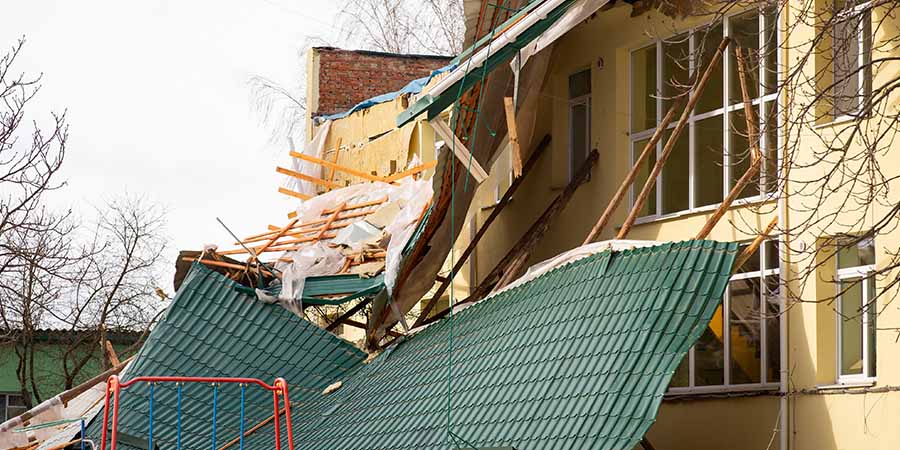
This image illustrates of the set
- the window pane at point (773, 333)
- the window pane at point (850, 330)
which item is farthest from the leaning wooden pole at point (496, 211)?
the window pane at point (850, 330)

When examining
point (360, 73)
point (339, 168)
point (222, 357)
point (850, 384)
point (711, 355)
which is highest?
point (360, 73)

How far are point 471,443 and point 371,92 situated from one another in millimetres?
17662

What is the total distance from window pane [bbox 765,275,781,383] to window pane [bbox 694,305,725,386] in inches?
30.8

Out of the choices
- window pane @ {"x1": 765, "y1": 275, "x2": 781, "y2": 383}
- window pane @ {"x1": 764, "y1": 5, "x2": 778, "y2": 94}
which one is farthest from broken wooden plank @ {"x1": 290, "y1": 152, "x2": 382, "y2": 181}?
window pane @ {"x1": 765, "y1": 275, "x2": 781, "y2": 383}

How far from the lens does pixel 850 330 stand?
14414 millimetres

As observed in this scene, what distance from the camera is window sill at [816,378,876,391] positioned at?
13773 millimetres

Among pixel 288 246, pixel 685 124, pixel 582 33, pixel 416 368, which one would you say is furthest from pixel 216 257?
pixel 685 124

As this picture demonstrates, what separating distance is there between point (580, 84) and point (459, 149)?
118 inches

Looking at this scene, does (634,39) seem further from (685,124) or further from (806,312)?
(806,312)

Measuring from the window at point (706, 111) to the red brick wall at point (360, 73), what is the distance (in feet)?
41.4

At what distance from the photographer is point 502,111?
1739 centimetres

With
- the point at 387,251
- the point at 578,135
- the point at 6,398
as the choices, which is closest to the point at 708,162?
the point at 578,135

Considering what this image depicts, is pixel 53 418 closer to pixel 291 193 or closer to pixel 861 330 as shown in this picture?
pixel 291 193

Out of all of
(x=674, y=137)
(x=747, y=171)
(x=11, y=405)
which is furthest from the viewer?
(x=11, y=405)
